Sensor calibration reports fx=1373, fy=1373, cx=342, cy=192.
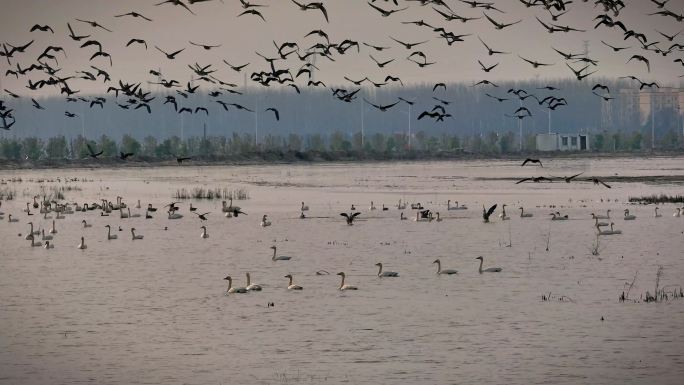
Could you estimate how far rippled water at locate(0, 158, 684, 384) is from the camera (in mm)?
24047

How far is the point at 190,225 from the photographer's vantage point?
5903cm

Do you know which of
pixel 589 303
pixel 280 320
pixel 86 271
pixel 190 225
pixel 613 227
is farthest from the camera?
pixel 190 225

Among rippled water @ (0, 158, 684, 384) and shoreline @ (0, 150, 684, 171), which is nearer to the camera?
rippled water @ (0, 158, 684, 384)

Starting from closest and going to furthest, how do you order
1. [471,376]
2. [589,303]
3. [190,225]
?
[471,376], [589,303], [190,225]

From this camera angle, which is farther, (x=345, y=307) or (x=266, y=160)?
(x=266, y=160)

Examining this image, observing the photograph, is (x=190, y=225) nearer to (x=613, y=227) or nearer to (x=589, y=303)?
(x=613, y=227)

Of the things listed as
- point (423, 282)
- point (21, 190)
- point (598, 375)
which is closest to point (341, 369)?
point (598, 375)

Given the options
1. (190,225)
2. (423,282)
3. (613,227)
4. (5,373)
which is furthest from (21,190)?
(5,373)

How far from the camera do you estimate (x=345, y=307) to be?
3108 cm

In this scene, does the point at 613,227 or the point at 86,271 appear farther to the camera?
the point at 613,227

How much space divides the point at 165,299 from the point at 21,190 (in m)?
65.6

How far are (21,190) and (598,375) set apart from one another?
255ft

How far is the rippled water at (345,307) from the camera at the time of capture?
24.0 metres

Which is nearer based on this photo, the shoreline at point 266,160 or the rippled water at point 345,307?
the rippled water at point 345,307
